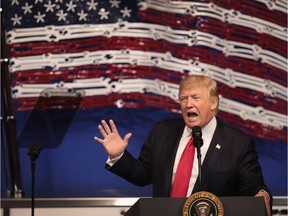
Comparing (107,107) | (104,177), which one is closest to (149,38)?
(107,107)

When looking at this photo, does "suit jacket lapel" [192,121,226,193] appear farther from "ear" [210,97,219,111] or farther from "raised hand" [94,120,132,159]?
"raised hand" [94,120,132,159]

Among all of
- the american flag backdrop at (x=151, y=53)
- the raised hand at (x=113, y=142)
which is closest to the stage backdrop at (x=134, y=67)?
the american flag backdrop at (x=151, y=53)

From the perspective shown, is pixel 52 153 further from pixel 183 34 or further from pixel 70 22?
pixel 183 34

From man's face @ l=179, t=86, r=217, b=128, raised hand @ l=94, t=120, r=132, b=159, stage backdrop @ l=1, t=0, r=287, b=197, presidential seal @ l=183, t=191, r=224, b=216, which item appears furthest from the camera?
Result: stage backdrop @ l=1, t=0, r=287, b=197

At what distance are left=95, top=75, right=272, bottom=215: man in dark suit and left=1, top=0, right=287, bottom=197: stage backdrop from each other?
1.00m

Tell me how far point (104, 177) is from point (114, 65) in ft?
2.64

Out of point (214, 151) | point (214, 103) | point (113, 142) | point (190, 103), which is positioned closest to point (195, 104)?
point (190, 103)

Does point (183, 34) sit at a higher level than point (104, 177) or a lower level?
higher

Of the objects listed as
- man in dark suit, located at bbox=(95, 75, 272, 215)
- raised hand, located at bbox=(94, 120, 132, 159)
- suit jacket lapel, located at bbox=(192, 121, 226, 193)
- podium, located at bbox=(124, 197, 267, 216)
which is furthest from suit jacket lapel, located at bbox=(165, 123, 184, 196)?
podium, located at bbox=(124, 197, 267, 216)

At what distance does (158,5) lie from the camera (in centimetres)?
472

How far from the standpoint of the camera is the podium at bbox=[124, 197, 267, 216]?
2736 mm

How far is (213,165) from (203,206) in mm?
837

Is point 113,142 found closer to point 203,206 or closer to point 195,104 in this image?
point 195,104

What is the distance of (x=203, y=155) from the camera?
3602mm
